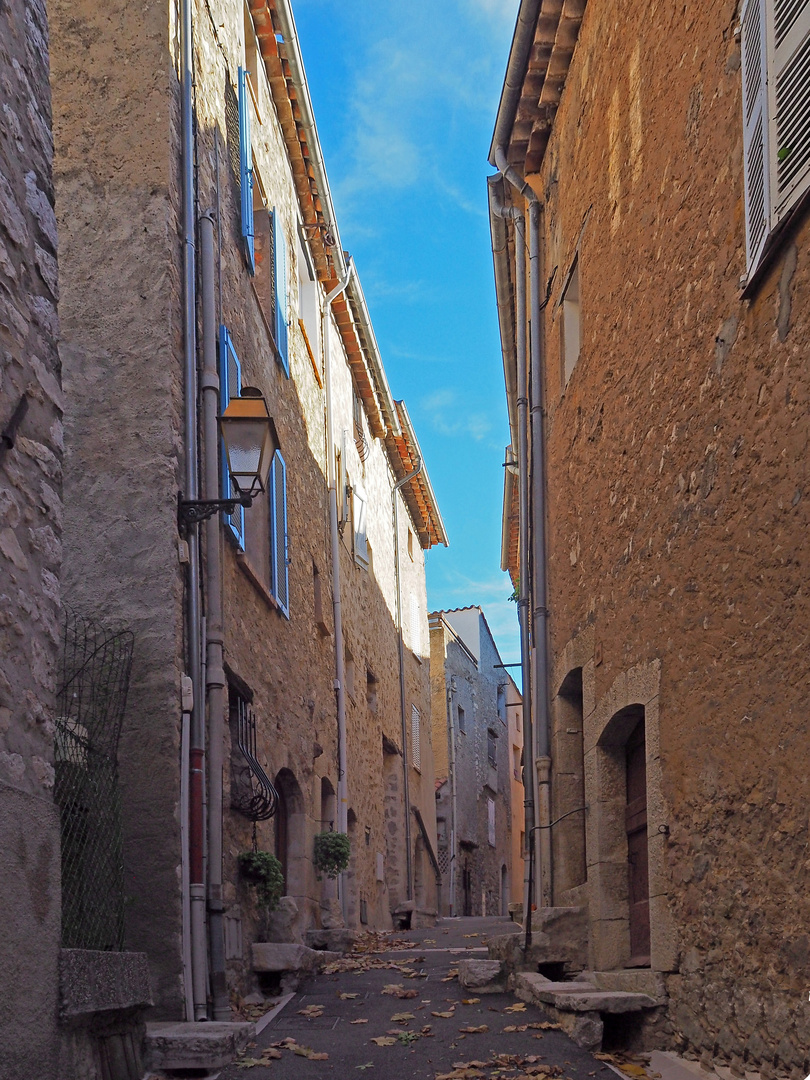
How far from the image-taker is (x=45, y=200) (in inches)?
187

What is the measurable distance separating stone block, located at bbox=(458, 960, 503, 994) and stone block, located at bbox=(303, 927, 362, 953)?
9.22 feet

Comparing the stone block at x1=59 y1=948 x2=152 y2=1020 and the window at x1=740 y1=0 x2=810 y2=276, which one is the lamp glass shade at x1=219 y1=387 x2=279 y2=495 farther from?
the window at x1=740 y1=0 x2=810 y2=276

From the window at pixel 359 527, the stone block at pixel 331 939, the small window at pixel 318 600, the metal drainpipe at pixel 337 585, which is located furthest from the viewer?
the window at pixel 359 527

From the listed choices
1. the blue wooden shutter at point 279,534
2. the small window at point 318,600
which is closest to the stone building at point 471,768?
the small window at point 318,600

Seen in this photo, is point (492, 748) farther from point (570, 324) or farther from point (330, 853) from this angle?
point (570, 324)

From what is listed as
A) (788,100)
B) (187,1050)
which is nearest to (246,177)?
(788,100)

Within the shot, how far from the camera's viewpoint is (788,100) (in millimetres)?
4914

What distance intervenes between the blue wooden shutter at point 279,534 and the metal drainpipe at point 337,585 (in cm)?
281

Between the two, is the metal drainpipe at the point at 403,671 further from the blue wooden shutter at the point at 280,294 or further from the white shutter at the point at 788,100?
the white shutter at the point at 788,100

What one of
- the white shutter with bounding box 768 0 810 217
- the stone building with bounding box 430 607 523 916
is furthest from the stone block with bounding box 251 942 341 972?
the stone building with bounding box 430 607 523 916

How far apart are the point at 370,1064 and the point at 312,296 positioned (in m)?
9.70

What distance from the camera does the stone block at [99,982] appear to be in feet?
14.1

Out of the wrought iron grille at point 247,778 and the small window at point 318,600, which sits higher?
the small window at point 318,600

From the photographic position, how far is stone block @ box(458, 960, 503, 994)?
7965 millimetres
